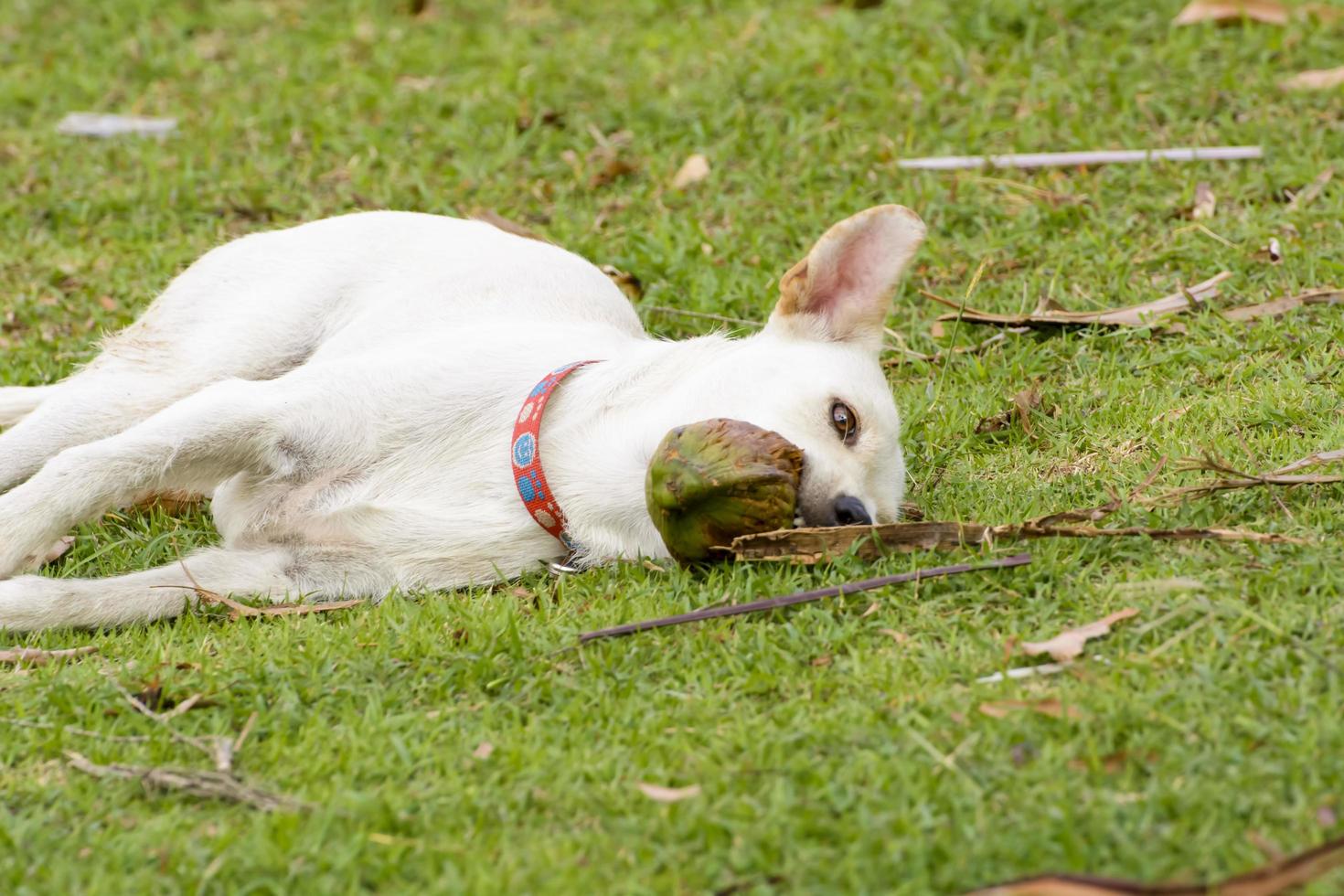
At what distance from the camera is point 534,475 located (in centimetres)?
450

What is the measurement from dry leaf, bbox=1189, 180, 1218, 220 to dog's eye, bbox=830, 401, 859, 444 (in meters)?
3.04

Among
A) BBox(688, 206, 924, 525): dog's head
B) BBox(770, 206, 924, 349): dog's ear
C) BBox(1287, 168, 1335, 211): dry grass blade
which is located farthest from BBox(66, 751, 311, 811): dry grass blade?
BBox(1287, 168, 1335, 211): dry grass blade

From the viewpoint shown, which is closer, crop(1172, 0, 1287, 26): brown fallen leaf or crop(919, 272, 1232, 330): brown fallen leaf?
crop(919, 272, 1232, 330): brown fallen leaf

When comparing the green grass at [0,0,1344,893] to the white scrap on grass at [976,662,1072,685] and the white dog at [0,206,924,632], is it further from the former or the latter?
the white dog at [0,206,924,632]

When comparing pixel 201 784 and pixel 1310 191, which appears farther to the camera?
pixel 1310 191

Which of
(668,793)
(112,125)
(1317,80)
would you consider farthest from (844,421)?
(112,125)

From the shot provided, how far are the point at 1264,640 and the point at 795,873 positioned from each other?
136 centimetres

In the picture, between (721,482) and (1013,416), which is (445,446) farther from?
(1013,416)

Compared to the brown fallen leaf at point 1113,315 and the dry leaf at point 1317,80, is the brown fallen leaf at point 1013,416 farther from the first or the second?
the dry leaf at point 1317,80

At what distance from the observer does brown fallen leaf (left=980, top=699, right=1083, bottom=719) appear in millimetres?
3316

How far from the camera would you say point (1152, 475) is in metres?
4.49

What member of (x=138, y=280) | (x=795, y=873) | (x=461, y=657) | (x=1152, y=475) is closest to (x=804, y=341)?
(x=1152, y=475)

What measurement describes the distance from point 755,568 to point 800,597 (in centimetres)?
30

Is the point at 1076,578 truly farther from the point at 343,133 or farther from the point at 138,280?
the point at 343,133
